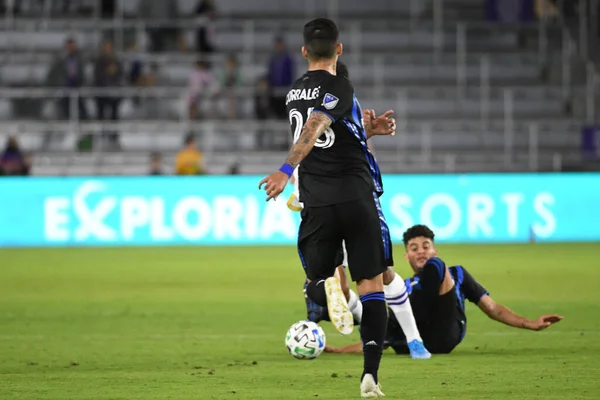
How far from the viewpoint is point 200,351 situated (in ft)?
32.2

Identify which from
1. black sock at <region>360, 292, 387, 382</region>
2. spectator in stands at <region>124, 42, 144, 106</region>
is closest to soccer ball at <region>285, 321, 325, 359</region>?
black sock at <region>360, 292, 387, 382</region>

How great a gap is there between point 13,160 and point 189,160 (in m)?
3.30

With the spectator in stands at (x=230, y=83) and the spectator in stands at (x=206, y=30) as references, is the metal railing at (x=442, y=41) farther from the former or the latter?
the spectator in stands at (x=230, y=83)

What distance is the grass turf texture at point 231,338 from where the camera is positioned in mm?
7755

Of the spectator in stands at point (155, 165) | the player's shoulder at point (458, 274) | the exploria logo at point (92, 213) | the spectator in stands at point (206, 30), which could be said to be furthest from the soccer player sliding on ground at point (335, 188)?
the spectator in stands at point (206, 30)

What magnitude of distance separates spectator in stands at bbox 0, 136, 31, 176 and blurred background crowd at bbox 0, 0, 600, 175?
3 cm

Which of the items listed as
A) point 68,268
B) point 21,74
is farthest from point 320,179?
point 21,74

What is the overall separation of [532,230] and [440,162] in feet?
14.3

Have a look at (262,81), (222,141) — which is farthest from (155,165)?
(262,81)

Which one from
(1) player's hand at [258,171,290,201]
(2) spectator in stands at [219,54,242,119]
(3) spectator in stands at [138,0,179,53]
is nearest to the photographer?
(1) player's hand at [258,171,290,201]

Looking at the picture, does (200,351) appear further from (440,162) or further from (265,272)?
(440,162)

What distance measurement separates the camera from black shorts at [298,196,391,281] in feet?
23.5

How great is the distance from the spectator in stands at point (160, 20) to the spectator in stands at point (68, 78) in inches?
116

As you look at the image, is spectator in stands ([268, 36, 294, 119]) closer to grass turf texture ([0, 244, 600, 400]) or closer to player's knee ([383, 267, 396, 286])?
grass turf texture ([0, 244, 600, 400])
